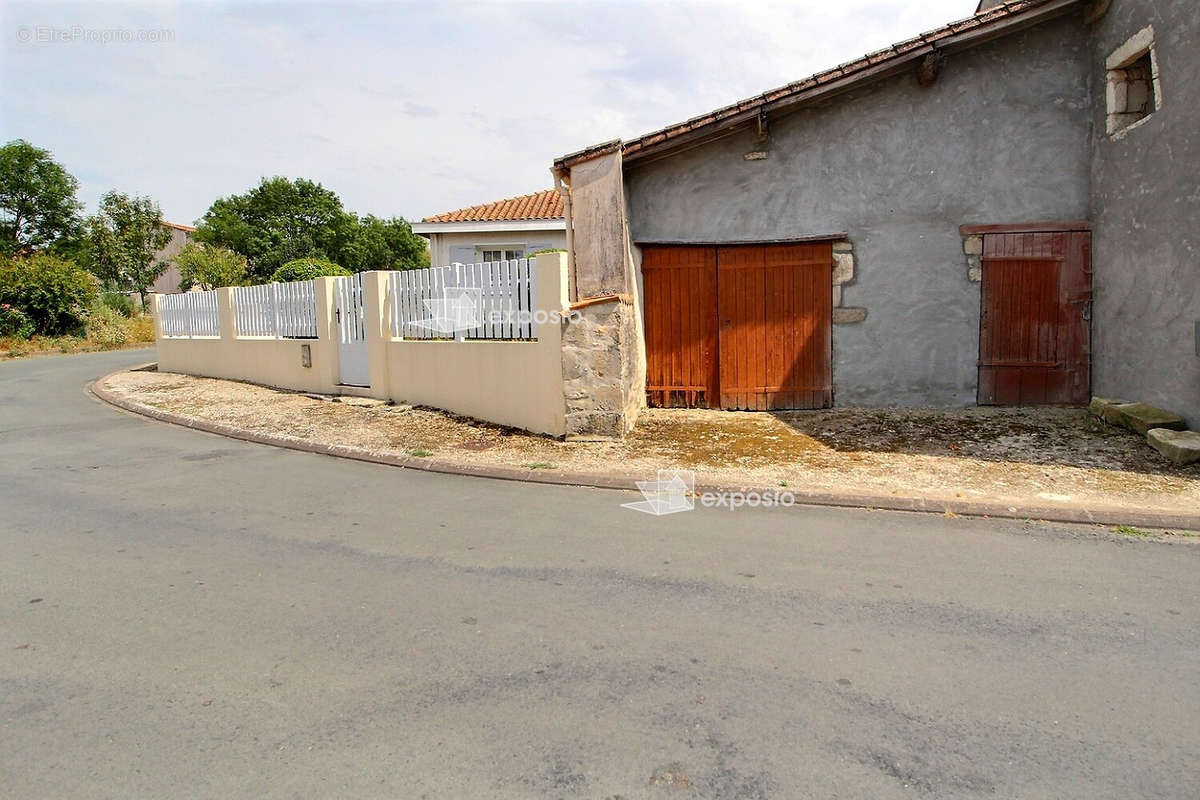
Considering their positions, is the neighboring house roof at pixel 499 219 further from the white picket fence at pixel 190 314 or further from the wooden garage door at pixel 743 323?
the wooden garage door at pixel 743 323

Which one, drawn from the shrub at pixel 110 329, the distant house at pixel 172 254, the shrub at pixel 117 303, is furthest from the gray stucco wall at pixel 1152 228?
the distant house at pixel 172 254

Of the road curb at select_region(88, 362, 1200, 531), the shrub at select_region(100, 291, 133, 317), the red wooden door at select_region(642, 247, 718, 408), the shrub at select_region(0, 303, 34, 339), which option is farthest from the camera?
the shrub at select_region(100, 291, 133, 317)

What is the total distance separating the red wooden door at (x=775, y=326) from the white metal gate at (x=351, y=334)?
551 centimetres

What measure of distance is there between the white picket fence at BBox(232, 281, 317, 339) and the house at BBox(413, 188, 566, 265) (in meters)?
5.16

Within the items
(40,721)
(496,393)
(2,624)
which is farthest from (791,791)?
(496,393)

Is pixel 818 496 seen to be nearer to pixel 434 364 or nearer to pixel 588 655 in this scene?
pixel 588 655

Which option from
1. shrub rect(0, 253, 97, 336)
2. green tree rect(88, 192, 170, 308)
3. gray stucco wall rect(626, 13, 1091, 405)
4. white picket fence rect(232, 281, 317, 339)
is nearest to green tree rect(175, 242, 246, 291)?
green tree rect(88, 192, 170, 308)

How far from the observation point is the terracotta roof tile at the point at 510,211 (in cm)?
1823

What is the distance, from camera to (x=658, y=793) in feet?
7.98

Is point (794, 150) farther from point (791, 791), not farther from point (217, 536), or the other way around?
point (791, 791)

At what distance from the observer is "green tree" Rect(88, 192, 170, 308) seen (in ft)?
120

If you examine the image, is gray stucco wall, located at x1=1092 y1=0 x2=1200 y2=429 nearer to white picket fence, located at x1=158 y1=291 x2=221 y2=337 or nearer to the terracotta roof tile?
the terracotta roof tile

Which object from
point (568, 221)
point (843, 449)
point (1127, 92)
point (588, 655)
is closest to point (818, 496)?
point (843, 449)

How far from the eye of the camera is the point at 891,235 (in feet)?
31.0
